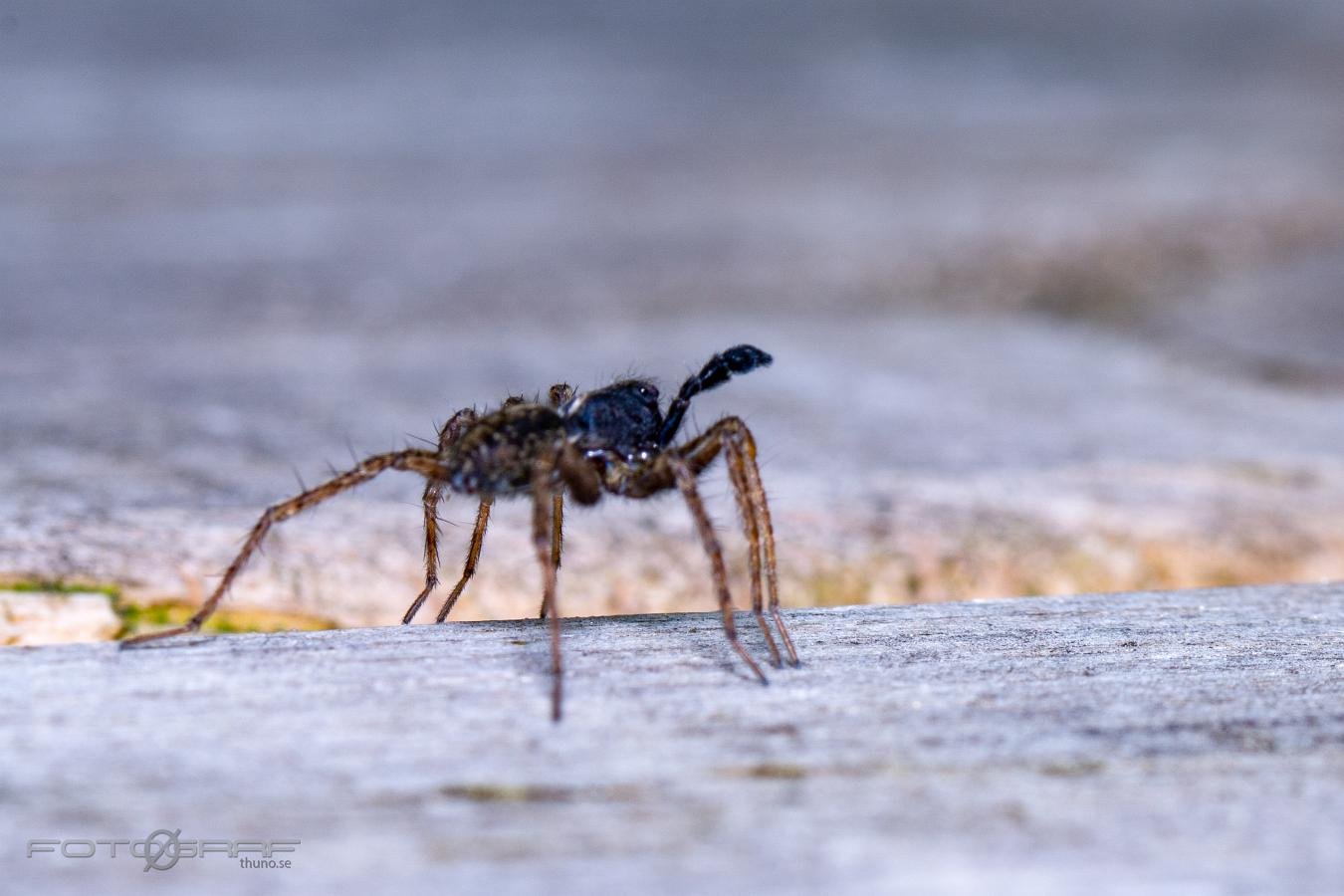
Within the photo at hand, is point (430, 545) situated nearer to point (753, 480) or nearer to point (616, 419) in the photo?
point (616, 419)

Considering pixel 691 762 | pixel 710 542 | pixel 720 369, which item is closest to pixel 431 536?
pixel 710 542

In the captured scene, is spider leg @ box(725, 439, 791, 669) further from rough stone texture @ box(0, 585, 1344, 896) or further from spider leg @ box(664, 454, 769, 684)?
rough stone texture @ box(0, 585, 1344, 896)

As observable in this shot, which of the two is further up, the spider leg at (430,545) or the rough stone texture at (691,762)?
the spider leg at (430,545)

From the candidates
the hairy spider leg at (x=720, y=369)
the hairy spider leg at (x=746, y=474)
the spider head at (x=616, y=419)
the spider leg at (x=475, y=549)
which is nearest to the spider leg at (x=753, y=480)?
the hairy spider leg at (x=746, y=474)

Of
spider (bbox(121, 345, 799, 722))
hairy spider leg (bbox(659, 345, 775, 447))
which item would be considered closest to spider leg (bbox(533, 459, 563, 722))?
spider (bbox(121, 345, 799, 722))

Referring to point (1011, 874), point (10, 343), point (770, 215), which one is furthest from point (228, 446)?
point (770, 215)

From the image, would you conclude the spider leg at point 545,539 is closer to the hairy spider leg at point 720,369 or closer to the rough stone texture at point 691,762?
the rough stone texture at point 691,762
